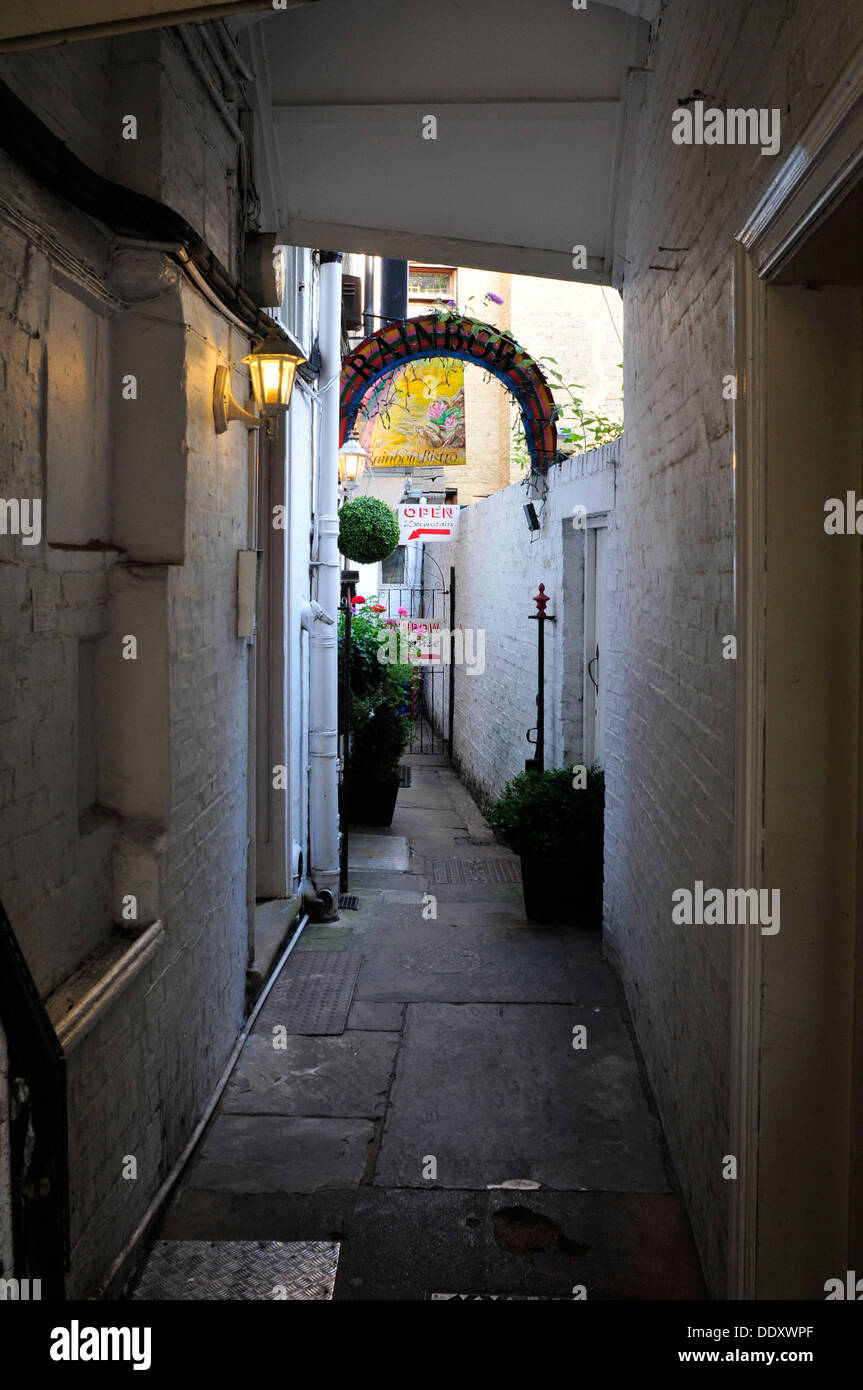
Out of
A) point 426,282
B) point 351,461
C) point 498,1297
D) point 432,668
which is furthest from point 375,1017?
point 426,282

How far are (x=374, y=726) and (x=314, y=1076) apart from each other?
216 inches

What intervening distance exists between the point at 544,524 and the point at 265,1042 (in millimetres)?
5063

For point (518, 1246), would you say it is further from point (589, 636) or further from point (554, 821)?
point (589, 636)

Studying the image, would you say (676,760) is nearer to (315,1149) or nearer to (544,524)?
(315,1149)

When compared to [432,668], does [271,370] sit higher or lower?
higher

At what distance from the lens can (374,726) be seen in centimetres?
1035

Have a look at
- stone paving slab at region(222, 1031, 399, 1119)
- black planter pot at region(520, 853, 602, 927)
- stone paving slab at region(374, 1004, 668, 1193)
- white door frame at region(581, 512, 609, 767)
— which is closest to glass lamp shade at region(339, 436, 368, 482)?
white door frame at region(581, 512, 609, 767)

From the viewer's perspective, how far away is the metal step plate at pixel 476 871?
8727mm

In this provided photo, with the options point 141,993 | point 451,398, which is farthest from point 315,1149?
point 451,398

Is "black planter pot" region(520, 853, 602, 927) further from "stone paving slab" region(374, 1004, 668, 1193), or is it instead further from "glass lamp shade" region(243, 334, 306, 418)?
"glass lamp shade" region(243, 334, 306, 418)

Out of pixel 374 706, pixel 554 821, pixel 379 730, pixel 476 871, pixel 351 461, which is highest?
pixel 351 461

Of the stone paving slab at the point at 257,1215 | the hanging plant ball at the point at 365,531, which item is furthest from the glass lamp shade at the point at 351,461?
the stone paving slab at the point at 257,1215

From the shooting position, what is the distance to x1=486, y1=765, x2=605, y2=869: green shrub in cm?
722

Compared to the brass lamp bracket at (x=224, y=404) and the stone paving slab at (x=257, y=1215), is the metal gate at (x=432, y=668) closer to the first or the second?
the brass lamp bracket at (x=224, y=404)
